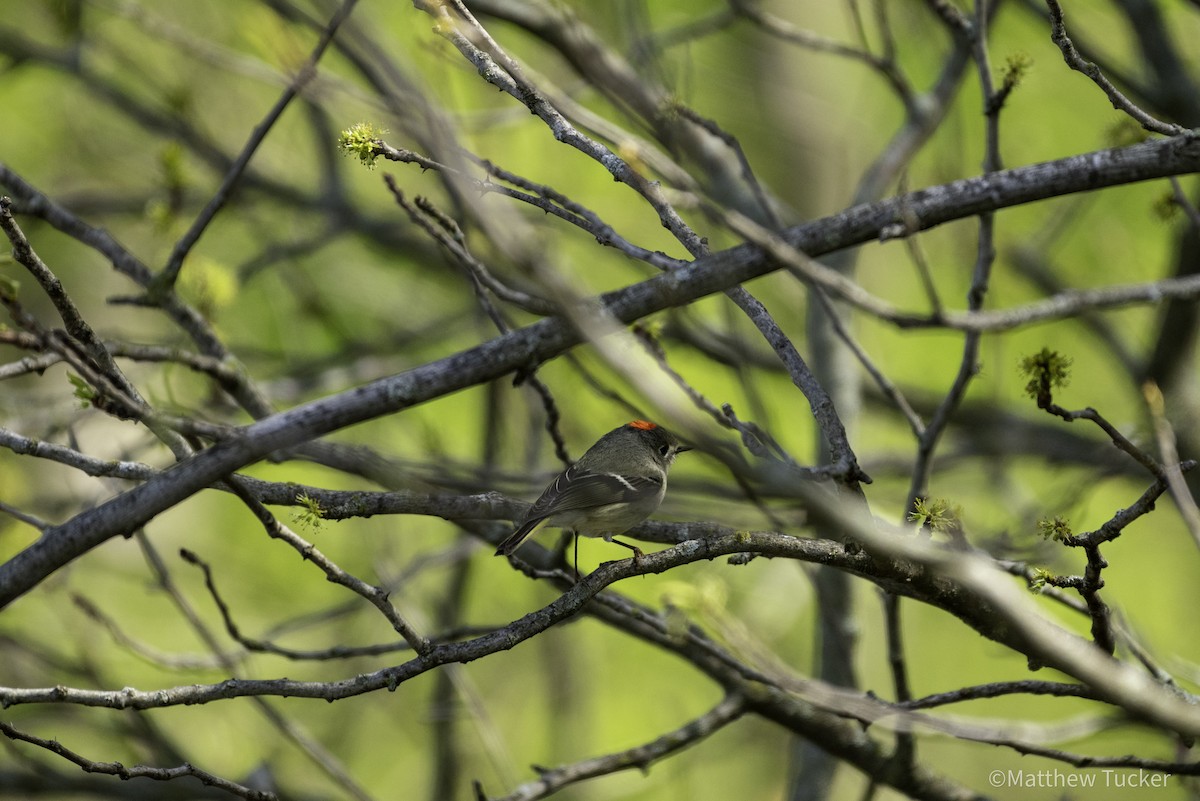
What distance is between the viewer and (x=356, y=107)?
4.75 meters

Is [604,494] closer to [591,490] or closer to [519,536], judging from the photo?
[591,490]

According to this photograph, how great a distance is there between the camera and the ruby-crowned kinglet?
3.40 m

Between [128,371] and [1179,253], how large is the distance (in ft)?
20.4

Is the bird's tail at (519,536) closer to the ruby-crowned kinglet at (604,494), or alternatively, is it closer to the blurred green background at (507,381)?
the ruby-crowned kinglet at (604,494)

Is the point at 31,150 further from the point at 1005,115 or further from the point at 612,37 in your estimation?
the point at 1005,115

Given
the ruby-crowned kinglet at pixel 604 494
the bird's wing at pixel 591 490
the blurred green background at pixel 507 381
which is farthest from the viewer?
the blurred green background at pixel 507 381

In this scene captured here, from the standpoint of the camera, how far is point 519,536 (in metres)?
3.27

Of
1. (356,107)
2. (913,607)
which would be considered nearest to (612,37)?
(356,107)

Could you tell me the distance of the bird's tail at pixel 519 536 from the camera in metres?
3.19

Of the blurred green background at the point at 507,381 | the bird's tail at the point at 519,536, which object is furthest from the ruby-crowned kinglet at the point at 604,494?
the blurred green background at the point at 507,381

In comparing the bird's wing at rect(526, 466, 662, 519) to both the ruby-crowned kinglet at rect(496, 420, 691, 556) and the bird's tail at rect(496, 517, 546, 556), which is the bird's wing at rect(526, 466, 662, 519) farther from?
the bird's tail at rect(496, 517, 546, 556)

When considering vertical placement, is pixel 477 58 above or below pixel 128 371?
below

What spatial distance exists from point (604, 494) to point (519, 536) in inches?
21.5

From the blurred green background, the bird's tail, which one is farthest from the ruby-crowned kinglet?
the blurred green background
